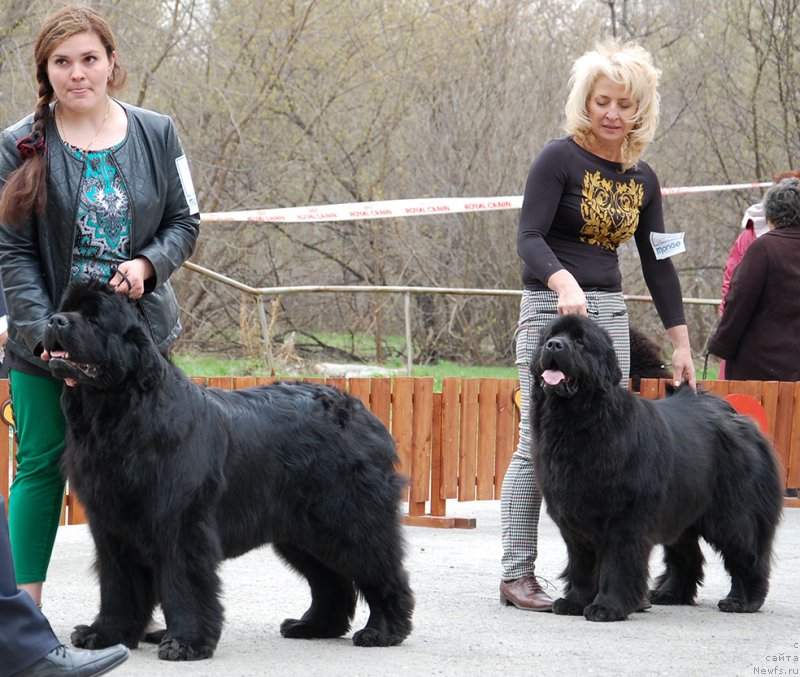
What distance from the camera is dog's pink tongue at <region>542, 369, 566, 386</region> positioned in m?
4.71

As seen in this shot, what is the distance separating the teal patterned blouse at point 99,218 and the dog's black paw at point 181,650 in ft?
4.25

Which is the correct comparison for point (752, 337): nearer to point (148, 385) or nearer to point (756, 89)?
point (148, 385)

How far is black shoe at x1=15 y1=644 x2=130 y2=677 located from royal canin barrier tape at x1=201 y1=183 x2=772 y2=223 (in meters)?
8.76

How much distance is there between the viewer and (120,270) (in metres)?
3.93

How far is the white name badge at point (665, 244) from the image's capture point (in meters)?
5.42

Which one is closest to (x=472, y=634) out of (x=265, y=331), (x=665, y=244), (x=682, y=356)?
(x=682, y=356)

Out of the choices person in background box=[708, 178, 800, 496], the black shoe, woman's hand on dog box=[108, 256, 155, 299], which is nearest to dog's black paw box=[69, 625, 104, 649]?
the black shoe

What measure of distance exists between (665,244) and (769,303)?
3475 mm

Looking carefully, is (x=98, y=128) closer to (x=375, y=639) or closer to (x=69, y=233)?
(x=69, y=233)

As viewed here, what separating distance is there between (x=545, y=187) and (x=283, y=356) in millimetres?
8558

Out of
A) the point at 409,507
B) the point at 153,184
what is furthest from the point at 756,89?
the point at 153,184

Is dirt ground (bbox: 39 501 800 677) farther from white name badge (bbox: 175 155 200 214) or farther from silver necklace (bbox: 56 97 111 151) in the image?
silver necklace (bbox: 56 97 111 151)

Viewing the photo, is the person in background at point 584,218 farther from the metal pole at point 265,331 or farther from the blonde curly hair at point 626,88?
the metal pole at point 265,331

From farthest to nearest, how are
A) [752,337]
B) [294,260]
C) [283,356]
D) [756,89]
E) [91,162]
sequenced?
1. [294,260]
2. [756,89]
3. [283,356]
4. [752,337]
5. [91,162]
